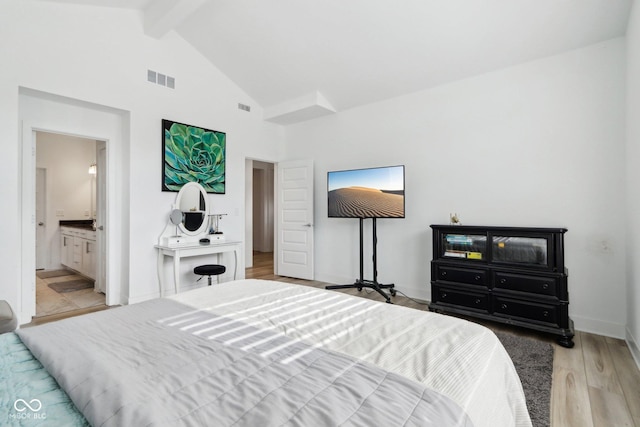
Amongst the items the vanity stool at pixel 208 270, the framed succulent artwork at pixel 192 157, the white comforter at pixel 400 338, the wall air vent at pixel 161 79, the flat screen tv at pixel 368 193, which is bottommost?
the vanity stool at pixel 208 270

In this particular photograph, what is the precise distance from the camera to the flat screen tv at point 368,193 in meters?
3.84

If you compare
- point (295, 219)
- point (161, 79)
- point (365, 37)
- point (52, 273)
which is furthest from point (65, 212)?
point (365, 37)

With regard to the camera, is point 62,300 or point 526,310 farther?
point 62,300

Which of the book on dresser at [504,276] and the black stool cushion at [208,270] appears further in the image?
the black stool cushion at [208,270]

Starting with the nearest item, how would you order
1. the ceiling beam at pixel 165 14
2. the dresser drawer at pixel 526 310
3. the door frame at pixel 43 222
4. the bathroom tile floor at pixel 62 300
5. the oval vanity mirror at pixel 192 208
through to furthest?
1. the dresser drawer at pixel 526 310
2. the ceiling beam at pixel 165 14
3. the bathroom tile floor at pixel 62 300
4. the oval vanity mirror at pixel 192 208
5. the door frame at pixel 43 222

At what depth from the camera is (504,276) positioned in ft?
9.84

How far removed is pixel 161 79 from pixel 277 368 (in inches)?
163

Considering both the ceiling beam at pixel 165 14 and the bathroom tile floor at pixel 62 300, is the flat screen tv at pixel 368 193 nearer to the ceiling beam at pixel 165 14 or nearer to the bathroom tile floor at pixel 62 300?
the ceiling beam at pixel 165 14

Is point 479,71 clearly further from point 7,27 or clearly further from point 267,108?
point 7,27

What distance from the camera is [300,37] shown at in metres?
3.75

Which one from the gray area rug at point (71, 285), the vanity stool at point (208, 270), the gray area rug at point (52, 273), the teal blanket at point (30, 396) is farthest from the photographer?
the gray area rug at point (52, 273)

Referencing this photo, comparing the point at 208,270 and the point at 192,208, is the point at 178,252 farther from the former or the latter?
the point at 192,208

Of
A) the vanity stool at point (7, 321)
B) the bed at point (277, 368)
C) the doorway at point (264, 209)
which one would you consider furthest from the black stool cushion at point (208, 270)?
the doorway at point (264, 209)

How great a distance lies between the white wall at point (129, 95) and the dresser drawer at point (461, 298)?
119 inches
